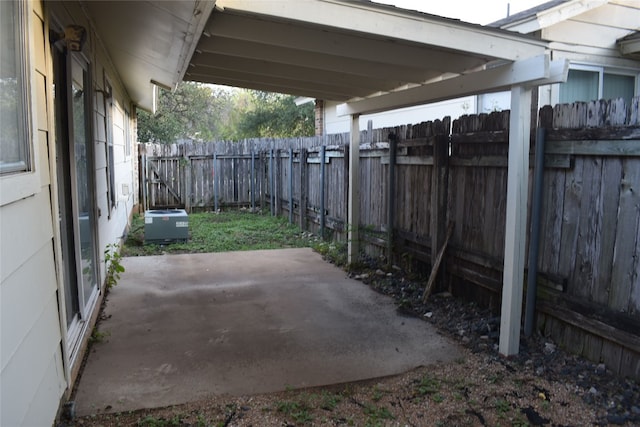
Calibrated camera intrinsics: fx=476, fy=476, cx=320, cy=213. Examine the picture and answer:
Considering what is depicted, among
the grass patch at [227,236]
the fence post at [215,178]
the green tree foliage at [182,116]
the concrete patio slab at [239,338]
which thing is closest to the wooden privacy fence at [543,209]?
the concrete patio slab at [239,338]

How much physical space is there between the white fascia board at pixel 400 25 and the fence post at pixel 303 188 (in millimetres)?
5985

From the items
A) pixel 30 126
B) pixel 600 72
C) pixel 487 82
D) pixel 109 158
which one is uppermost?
pixel 600 72

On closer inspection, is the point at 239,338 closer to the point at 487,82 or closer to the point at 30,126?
the point at 30,126

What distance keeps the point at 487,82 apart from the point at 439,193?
4.59ft

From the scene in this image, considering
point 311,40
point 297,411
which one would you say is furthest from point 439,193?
point 297,411

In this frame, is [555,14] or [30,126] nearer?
[30,126]

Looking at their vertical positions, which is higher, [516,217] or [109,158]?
[109,158]

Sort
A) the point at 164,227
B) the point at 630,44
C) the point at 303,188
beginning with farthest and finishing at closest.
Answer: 1. the point at 303,188
2. the point at 164,227
3. the point at 630,44

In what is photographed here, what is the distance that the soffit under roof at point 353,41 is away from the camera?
124 inches

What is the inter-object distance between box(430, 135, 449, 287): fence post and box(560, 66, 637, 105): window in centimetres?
272

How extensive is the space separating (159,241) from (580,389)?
6714 mm

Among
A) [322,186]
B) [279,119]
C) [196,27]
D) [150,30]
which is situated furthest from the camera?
[279,119]

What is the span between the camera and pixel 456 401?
3.00 meters

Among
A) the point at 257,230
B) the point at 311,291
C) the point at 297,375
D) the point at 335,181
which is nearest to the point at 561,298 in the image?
the point at 297,375
